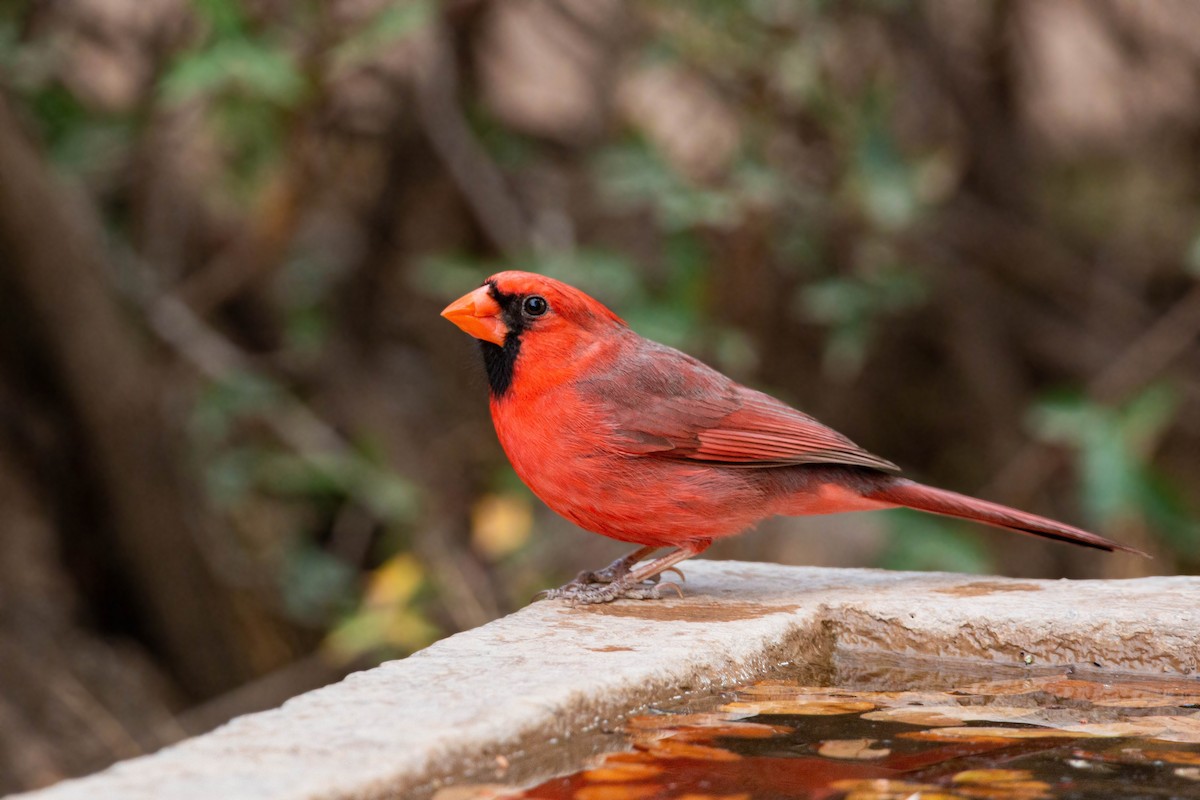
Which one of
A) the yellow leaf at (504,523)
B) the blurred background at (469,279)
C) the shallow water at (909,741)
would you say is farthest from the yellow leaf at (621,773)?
the yellow leaf at (504,523)

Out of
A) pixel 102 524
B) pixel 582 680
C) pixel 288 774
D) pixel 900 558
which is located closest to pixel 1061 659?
pixel 582 680

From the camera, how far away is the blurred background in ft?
19.3

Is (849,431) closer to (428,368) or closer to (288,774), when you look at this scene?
(428,368)

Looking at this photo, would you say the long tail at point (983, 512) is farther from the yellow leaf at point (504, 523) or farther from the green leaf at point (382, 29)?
the green leaf at point (382, 29)

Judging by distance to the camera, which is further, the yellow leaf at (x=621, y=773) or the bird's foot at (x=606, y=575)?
the bird's foot at (x=606, y=575)

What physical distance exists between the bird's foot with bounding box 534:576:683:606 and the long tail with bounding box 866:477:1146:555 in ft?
2.10

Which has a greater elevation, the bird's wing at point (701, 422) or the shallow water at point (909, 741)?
the bird's wing at point (701, 422)

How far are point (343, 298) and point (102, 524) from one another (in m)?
1.97

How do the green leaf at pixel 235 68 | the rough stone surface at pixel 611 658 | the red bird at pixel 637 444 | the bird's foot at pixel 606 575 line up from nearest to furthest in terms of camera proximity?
the rough stone surface at pixel 611 658 < the red bird at pixel 637 444 < the bird's foot at pixel 606 575 < the green leaf at pixel 235 68

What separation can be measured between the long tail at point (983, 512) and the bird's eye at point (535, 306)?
988mm

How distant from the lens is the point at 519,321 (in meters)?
3.70

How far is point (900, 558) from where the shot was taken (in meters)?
5.82

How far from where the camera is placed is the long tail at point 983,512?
12.1ft

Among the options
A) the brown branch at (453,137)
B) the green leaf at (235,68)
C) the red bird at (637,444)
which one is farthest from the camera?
the brown branch at (453,137)
